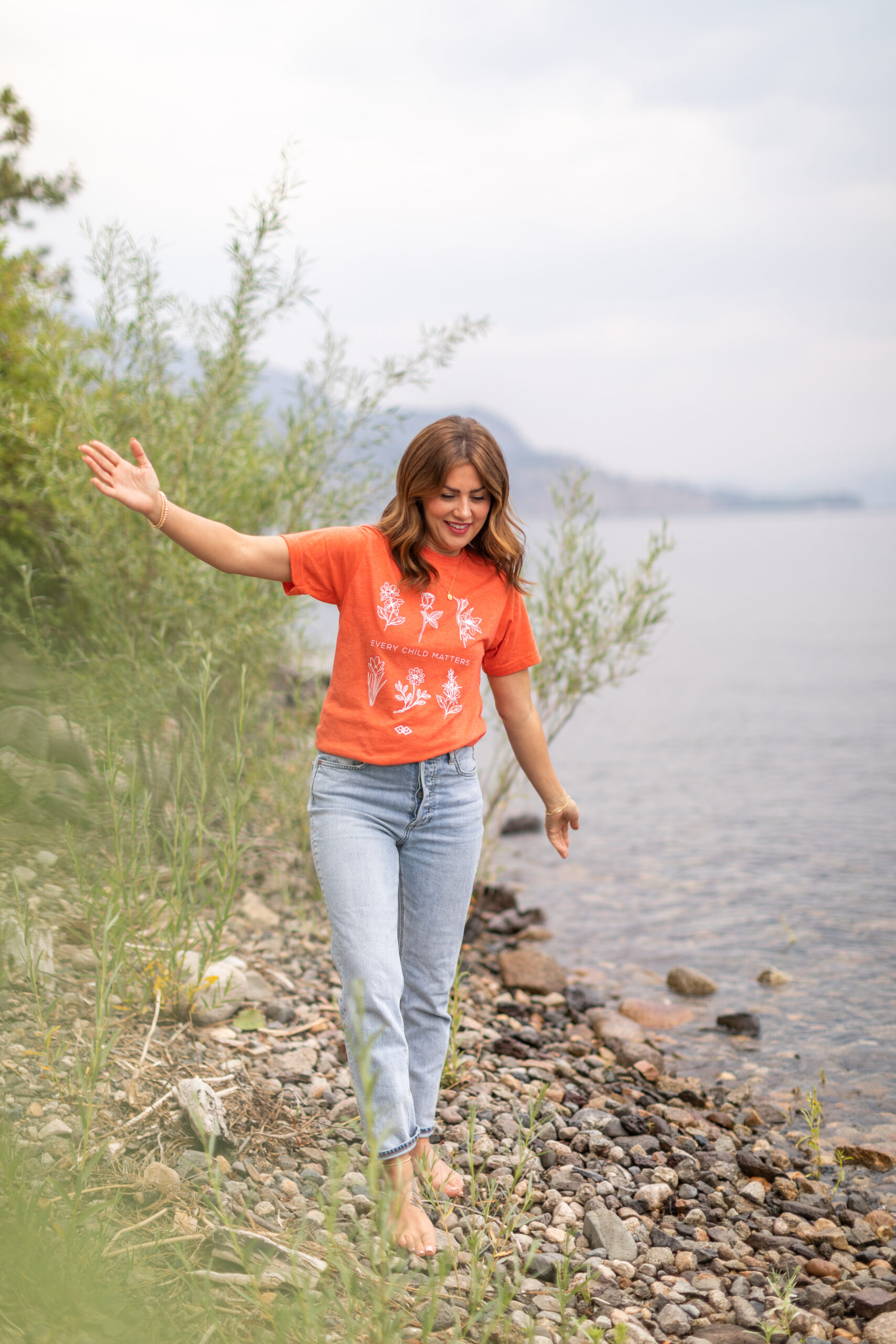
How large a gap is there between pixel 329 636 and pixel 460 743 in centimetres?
464

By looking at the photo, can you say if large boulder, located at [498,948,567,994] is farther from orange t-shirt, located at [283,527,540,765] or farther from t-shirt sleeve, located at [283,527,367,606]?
t-shirt sleeve, located at [283,527,367,606]

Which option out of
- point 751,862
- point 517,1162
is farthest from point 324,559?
point 751,862

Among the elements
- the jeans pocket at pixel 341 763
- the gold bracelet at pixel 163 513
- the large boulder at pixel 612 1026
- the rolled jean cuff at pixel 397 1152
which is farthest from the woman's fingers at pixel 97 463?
the large boulder at pixel 612 1026

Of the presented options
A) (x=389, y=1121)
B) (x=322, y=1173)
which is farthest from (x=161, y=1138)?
(x=389, y=1121)

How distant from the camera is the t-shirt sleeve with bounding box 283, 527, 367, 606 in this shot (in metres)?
3.28

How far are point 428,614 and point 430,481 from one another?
423 mm

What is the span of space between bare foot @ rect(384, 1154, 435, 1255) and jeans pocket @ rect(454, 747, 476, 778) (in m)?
1.20

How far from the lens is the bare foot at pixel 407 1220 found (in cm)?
310

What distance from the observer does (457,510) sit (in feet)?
10.8

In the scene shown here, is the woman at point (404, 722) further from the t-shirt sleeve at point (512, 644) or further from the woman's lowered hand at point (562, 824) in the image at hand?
the woman's lowered hand at point (562, 824)

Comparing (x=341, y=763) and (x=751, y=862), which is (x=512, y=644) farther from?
(x=751, y=862)

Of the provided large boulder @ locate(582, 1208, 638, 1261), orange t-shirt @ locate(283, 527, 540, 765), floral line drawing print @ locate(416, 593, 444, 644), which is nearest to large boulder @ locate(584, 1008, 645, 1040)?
large boulder @ locate(582, 1208, 638, 1261)

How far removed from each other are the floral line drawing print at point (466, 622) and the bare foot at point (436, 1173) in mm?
1679

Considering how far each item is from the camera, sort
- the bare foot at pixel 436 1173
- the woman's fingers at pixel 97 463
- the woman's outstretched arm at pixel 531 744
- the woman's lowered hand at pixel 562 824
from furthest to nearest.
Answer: the woman's lowered hand at pixel 562 824
the woman's outstretched arm at pixel 531 744
the bare foot at pixel 436 1173
the woman's fingers at pixel 97 463
